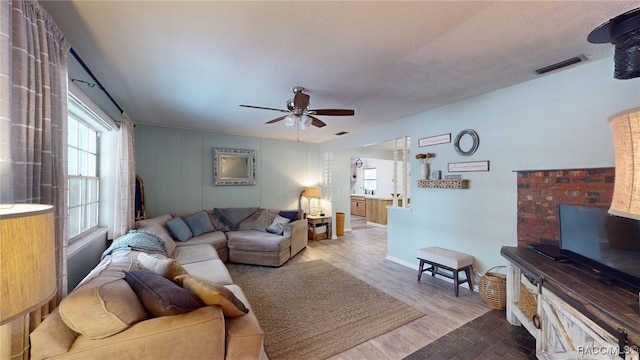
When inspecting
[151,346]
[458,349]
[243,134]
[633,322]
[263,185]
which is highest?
[243,134]

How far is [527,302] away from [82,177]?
464 cm

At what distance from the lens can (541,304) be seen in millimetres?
1856

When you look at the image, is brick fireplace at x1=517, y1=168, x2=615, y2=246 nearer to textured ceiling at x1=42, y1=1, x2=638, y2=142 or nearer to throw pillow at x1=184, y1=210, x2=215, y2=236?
textured ceiling at x1=42, y1=1, x2=638, y2=142

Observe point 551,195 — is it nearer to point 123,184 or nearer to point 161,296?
point 161,296

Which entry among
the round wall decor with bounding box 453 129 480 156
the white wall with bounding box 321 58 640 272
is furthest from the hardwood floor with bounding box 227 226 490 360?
the round wall decor with bounding box 453 129 480 156

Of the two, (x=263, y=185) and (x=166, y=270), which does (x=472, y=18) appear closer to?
(x=166, y=270)

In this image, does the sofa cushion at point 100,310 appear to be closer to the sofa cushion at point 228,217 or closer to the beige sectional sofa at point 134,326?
the beige sectional sofa at point 134,326

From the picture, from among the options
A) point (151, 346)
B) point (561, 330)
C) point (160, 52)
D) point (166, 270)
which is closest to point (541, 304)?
point (561, 330)

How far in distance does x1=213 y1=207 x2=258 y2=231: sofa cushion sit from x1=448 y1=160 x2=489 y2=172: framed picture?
3795 millimetres

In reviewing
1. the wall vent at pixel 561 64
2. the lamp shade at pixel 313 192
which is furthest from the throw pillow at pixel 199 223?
the wall vent at pixel 561 64

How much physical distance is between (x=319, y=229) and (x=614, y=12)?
512 centimetres

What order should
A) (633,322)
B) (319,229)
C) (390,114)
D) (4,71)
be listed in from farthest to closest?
1. (319,229)
2. (390,114)
3. (633,322)
4. (4,71)

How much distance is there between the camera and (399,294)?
9.84 ft

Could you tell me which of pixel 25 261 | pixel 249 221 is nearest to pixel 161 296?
pixel 25 261
